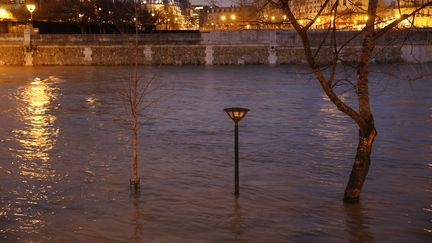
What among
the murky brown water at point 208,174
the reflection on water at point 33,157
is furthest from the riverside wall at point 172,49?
the murky brown water at point 208,174

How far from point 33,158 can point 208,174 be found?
4.29 m

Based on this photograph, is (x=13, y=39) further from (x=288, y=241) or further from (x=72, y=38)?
(x=288, y=241)

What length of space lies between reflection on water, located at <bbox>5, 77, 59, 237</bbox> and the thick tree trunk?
16.0 ft

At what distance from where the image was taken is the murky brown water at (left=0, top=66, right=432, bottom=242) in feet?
28.0

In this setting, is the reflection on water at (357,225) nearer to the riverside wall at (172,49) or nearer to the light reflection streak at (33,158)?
the light reflection streak at (33,158)

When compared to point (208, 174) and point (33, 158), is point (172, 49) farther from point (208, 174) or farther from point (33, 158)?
point (208, 174)

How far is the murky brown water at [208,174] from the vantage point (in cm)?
855

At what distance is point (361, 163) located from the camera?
8820mm

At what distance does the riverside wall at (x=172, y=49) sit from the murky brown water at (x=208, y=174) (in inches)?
918

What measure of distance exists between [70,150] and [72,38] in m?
34.2

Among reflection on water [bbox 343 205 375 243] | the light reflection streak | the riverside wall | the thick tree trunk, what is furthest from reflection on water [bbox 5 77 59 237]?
the riverside wall

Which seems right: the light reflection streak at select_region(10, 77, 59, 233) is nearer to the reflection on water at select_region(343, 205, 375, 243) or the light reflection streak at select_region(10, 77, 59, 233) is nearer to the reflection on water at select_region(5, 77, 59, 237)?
the reflection on water at select_region(5, 77, 59, 237)

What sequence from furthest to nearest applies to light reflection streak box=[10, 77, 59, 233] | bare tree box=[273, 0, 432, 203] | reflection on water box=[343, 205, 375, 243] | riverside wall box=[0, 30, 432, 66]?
1. riverside wall box=[0, 30, 432, 66]
2. light reflection streak box=[10, 77, 59, 233]
3. reflection on water box=[343, 205, 375, 243]
4. bare tree box=[273, 0, 432, 203]

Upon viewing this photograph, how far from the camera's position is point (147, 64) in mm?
47125
